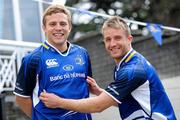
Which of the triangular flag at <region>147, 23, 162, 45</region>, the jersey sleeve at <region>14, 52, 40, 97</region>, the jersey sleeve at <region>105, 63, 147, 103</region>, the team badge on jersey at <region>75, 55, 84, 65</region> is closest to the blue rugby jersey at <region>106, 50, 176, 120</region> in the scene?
the jersey sleeve at <region>105, 63, 147, 103</region>

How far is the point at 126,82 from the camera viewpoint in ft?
10.4

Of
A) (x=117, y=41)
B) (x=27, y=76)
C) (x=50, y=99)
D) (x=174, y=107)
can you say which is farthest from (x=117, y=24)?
(x=174, y=107)

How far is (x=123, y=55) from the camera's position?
3293 millimetres

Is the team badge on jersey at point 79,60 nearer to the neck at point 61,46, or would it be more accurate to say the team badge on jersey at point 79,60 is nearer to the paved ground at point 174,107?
the neck at point 61,46

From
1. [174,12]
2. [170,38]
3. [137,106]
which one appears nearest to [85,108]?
[137,106]

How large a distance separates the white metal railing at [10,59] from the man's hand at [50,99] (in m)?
4.40

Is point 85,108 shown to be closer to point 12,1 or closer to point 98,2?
point 12,1

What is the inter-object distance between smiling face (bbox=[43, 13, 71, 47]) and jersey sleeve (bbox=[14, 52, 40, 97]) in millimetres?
183

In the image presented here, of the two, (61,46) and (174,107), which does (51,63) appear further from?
(174,107)

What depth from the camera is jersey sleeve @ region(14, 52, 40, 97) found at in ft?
11.7

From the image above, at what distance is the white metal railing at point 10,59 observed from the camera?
795cm

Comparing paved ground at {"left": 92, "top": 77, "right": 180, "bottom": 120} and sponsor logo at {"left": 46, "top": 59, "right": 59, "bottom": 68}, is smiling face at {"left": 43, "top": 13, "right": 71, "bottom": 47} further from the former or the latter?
paved ground at {"left": 92, "top": 77, "right": 180, "bottom": 120}

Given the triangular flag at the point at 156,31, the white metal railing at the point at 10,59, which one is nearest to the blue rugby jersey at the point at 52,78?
the white metal railing at the point at 10,59

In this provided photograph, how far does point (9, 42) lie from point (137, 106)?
5.30 meters
